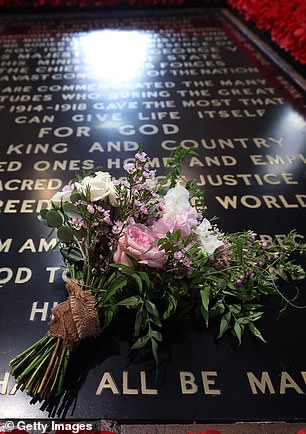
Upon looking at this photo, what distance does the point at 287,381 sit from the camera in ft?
5.41

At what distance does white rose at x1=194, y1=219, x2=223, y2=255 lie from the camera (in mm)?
1719

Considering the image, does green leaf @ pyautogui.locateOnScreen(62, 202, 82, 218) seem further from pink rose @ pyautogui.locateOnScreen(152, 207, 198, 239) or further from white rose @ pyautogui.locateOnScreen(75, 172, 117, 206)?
pink rose @ pyautogui.locateOnScreen(152, 207, 198, 239)

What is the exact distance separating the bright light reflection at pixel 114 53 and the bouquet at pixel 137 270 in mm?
2769

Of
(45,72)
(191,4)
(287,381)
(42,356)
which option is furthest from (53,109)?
(191,4)

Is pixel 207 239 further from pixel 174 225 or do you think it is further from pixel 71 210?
pixel 71 210

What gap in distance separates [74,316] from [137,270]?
0.27 metres

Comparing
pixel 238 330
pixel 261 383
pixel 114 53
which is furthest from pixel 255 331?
pixel 114 53

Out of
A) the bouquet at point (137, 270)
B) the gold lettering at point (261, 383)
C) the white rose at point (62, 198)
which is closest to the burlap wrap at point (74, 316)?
the bouquet at point (137, 270)

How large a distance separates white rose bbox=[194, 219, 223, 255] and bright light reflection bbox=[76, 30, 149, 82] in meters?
2.82

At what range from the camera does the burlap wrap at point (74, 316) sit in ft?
5.20

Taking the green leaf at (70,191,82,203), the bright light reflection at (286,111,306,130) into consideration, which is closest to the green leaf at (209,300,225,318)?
the green leaf at (70,191,82,203)

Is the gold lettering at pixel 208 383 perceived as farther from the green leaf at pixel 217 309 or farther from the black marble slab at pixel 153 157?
the green leaf at pixel 217 309

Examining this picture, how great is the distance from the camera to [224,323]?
69.9 inches

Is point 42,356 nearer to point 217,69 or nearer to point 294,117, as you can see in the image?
point 294,117
